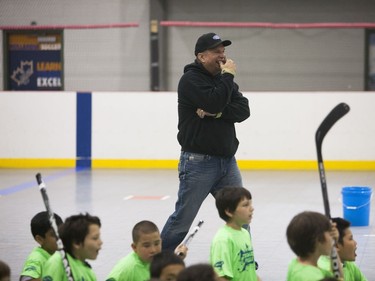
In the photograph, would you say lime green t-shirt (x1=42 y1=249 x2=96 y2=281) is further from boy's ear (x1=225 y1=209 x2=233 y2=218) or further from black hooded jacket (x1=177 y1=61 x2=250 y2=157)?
black hooded jacket (x1=177 y1=61 x2=250 y2=157)

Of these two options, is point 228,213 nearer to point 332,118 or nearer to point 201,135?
point 201,135

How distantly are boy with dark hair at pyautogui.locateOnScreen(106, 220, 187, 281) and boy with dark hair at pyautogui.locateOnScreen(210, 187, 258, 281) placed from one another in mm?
439

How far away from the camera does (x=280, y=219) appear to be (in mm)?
10633

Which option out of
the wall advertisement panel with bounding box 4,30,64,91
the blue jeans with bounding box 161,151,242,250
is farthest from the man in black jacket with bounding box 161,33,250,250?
the wall advertisement panel with bounding box 4,30,64,91

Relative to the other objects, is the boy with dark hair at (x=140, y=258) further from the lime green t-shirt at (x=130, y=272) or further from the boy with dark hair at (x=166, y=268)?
the boy with dark hair at (x=166, y=268)

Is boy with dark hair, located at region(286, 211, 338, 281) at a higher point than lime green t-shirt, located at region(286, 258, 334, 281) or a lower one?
higher

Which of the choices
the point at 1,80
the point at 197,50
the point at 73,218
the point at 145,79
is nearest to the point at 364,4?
the point at 145,79

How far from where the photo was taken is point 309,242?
4922mm

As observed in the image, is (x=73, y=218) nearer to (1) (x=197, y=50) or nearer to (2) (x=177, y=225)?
(2) (x=177, y=225)

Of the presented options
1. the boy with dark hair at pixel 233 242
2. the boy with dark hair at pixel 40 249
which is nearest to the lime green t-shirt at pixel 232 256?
the boy with dark hair at pixel 233 242

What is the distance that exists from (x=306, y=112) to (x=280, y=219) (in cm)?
624

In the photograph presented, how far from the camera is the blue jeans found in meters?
6.77

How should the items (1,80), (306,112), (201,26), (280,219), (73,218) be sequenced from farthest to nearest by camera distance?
(1,80) → (201,26) → (306,112) → (280,219) → (73,218)

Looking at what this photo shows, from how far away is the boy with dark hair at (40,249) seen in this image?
19.1 ft
